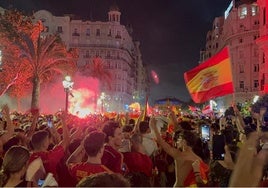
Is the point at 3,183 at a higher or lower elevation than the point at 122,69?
lower

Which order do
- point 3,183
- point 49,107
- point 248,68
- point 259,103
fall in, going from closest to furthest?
point 3,183 < point 259,103 < point 49,107 < point 248,68

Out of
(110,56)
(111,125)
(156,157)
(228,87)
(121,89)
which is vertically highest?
(110,56)

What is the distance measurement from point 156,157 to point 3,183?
4465mm

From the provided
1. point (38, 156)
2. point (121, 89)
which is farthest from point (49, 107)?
point (121, 89)

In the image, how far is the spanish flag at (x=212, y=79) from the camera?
9711 mm

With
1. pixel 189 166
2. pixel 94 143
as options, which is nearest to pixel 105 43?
pixel 189 166

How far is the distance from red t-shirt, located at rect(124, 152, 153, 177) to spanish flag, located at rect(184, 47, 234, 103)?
3445mm

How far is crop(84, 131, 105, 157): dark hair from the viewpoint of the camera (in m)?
4.99

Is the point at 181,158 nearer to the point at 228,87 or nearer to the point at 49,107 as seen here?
the point at 228,87

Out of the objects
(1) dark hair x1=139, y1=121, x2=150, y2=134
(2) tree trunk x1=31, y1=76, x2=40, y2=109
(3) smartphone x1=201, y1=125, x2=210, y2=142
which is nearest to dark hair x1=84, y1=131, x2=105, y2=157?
(1) dark hair x1=139, y1=121, x2=150, y2=134

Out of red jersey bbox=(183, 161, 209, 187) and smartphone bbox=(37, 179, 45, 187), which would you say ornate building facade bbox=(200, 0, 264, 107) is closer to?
red jersey bbox=(183, 161, 209, 187)

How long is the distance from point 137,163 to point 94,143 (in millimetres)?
1693

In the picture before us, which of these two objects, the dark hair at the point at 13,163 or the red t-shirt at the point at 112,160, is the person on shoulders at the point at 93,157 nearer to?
the dark hair at the point at 13,163

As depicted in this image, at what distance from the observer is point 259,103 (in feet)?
90.5
